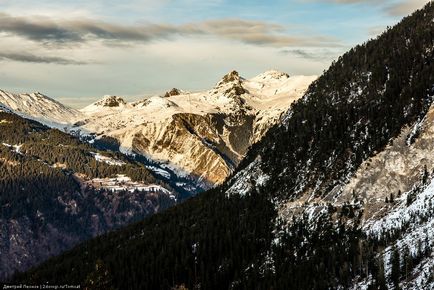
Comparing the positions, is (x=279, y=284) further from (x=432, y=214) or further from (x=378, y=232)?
(x=432, y=214)

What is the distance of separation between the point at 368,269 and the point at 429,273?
22938mm

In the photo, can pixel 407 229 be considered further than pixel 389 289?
Yes

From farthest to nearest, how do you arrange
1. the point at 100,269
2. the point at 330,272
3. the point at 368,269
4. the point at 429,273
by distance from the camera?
the point at 330,272 → the point at 368,269 → the point at 429,273 → the point at 100,269

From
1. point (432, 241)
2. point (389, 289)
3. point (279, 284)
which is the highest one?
point (432, 241)

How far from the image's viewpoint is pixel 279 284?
194 metres

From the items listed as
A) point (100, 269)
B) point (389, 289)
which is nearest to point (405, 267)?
point (389, 289)

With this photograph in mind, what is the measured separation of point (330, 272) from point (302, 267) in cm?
1349

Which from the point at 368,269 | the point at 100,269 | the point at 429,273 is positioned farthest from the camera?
the point at 368,269

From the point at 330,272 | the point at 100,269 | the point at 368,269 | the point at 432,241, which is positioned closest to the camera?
the point at 100,269

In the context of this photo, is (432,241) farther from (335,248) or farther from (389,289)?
(335,248)

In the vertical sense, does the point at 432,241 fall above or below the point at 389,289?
above

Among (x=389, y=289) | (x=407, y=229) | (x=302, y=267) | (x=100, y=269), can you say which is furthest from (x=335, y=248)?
(x=100, y=269)

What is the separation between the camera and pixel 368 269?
572 ft

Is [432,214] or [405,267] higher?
[432,214]
